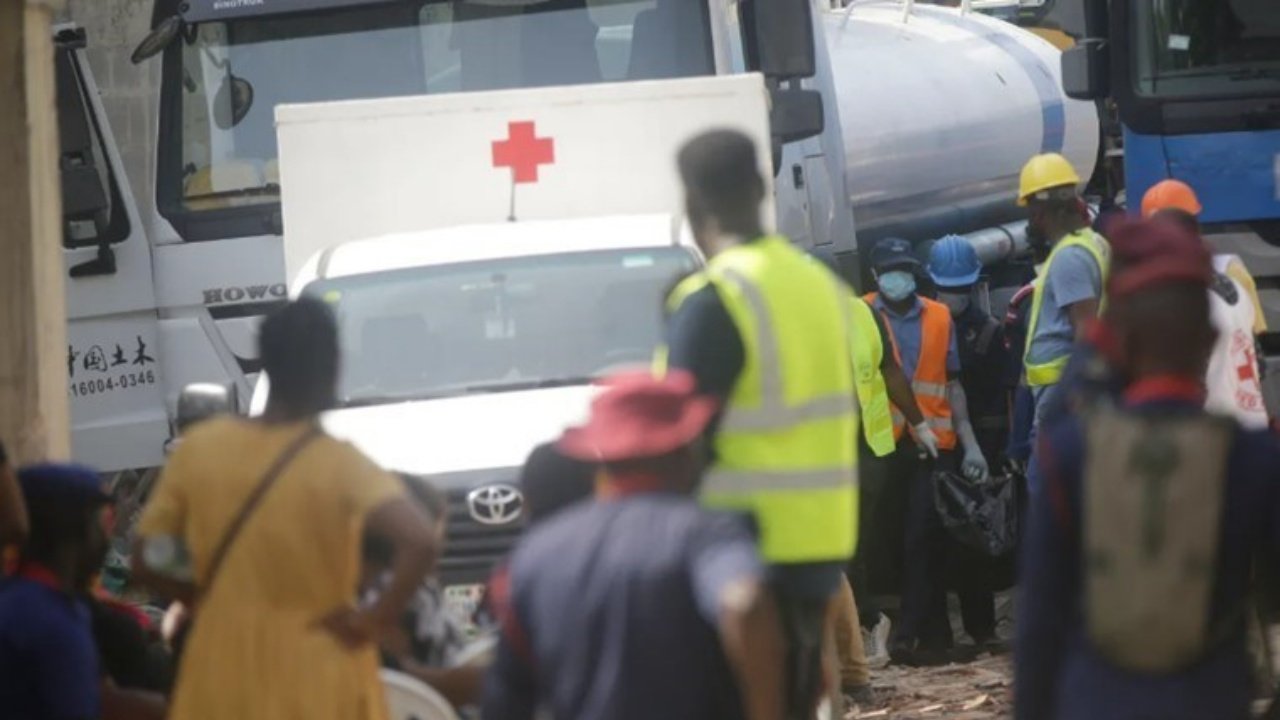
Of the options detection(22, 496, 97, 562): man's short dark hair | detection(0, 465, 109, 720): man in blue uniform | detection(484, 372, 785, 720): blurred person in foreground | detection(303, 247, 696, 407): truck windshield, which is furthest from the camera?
detection(303, 247, 696, 407): truck windshield

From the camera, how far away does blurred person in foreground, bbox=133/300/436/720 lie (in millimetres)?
6027

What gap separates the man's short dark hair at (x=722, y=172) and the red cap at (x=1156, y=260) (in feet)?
4.00

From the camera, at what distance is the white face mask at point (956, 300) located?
602 inches

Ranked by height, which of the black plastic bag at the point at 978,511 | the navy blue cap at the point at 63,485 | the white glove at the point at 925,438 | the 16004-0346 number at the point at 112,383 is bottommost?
the black plastic bag at the point at 978,511

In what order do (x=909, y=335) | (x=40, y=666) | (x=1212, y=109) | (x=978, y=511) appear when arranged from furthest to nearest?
(x=909, y=335) < (x=978, y=511) < (x=1212, y=109) < (x=40, y=666)

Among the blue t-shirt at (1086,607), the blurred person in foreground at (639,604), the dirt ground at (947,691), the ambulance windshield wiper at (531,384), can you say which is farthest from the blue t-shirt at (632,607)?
the dirt ground at (947,691)

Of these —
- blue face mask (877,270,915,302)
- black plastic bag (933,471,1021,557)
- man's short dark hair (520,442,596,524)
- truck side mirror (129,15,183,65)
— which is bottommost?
black plastic bag (933,471,1021,557)

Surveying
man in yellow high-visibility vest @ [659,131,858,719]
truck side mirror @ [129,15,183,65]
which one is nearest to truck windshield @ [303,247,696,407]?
man in yellow high-visibility vest @ [659,131,858,719]

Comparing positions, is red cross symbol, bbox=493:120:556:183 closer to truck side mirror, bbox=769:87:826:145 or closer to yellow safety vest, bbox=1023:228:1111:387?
yellow safety vest, bbox=1023:228:1111:387

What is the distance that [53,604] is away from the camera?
623cm

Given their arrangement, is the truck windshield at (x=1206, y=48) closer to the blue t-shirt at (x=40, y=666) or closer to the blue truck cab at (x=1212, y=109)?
the blue truck cab at (x=1212, y=109)

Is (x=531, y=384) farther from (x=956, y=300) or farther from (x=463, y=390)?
(x=956, y=300)

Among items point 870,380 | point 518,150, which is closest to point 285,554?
point 518,150

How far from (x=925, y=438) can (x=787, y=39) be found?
197 centimetres
